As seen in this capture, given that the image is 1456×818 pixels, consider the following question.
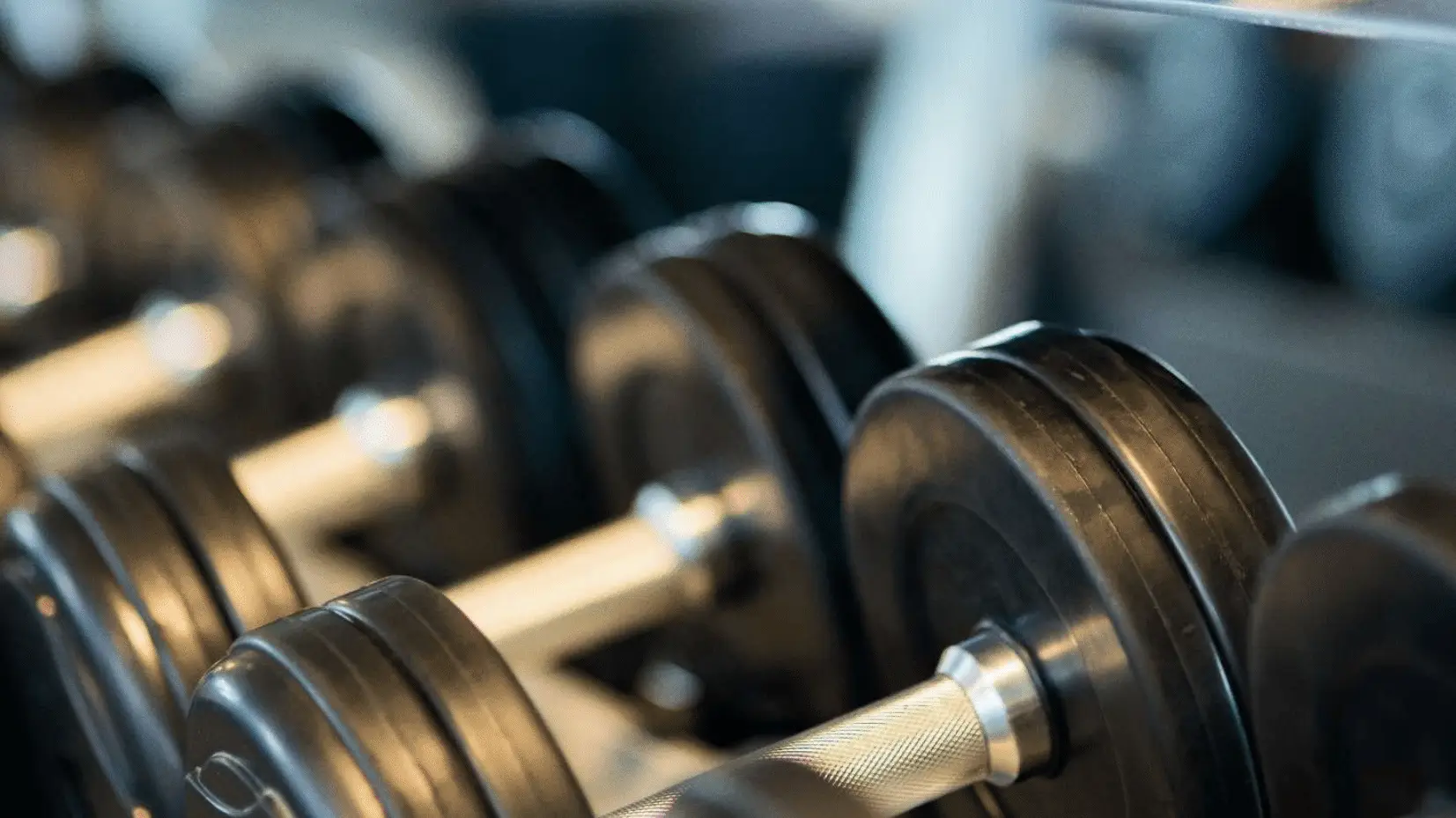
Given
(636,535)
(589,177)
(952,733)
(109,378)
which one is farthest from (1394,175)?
(109,378)

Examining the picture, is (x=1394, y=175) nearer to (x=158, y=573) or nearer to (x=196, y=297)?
(x=196, y=297)

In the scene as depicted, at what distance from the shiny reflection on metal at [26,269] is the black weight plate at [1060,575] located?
0.87 metres

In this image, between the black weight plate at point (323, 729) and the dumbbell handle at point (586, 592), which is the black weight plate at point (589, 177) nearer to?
the dumbbell handle at point (586, 592)

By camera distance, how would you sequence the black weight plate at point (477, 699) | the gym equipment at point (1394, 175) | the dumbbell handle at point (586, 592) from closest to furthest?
the black weight plate at point (477, 699) < the dumbbell handle at point (586, 592) < the gym equipment at point (1394, 175)

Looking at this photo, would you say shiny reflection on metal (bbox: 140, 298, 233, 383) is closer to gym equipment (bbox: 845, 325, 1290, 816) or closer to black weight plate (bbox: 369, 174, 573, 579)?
black weight plate (bbox: 369, 174, 573, 579)

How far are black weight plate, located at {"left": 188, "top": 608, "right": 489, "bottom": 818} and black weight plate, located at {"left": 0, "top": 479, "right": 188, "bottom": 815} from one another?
96 mm

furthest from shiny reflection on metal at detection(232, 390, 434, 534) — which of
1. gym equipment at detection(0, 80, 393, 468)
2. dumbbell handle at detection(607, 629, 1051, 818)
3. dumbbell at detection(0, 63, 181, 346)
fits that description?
dumbbell handle at detection(607, 629, 1051, 818)

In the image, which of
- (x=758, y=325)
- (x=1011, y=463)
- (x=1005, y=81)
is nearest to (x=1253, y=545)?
(x=1011, y=463)

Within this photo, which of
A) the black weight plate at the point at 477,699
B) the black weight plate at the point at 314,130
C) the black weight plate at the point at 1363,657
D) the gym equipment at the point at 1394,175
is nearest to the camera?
the black weight plate at the point at 1363,657

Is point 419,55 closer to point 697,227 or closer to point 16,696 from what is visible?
point 697,227

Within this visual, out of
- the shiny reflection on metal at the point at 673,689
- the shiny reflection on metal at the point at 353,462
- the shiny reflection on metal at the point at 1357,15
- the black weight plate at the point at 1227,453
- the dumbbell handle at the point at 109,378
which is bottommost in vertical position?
the shiny reflection on metal at the point at 673,689

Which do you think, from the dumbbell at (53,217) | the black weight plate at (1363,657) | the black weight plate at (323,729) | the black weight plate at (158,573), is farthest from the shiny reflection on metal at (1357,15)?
the dumbbell at (53,217)

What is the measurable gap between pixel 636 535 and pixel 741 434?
89 millimetres

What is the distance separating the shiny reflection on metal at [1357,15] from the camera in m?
0.45
